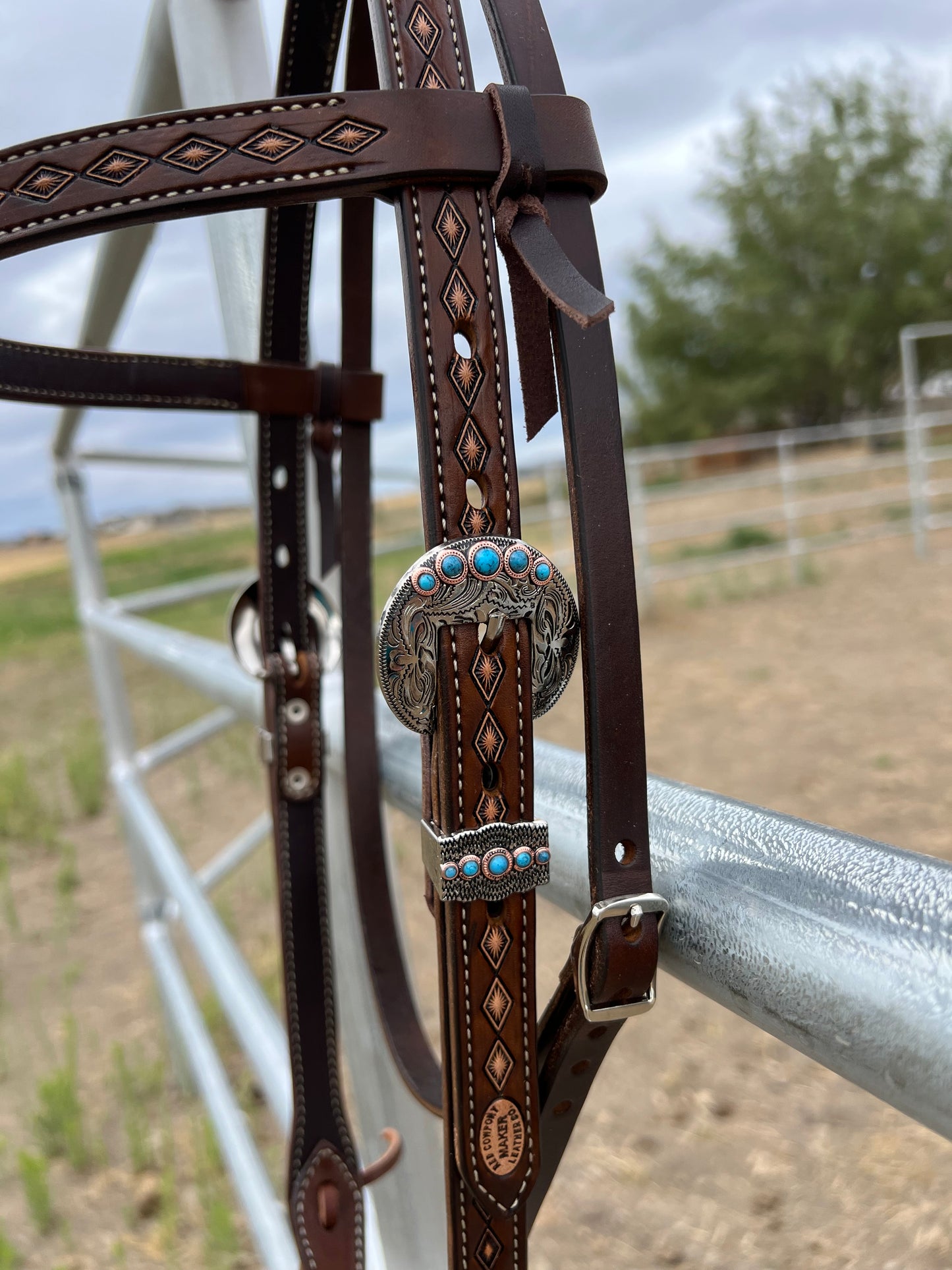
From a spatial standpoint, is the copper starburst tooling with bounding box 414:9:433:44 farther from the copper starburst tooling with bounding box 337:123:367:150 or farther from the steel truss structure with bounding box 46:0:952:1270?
the steel truss structure with bounding box 46:0:952:1270

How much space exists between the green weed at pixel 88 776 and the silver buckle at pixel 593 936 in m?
3.48

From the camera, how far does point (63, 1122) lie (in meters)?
1.52


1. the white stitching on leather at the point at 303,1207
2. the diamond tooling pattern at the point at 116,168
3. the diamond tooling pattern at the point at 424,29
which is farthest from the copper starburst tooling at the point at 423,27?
the white stitching on leather at the point at 303,1207

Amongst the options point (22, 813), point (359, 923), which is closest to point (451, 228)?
point (359, 923)

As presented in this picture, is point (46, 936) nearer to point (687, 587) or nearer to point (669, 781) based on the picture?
point (669, 781)

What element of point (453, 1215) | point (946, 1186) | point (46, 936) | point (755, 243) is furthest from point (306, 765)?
point (755, 243)

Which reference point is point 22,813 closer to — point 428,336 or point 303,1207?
point 303,1207

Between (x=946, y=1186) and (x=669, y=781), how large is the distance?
1134 millimetres

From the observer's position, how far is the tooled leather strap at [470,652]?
316 millimetres

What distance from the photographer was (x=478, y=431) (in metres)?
0.32

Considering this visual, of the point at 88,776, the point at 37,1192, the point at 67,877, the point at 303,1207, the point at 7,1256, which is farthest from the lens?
the point at 88,776

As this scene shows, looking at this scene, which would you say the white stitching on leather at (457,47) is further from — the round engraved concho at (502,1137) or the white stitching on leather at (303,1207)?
the white stitching on leather at (303,1207)

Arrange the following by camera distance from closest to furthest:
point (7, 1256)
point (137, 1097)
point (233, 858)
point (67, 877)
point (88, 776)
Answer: point (7, 1256), point (233, 858), point (137, 1097), point (67, 877), point (88, 776)

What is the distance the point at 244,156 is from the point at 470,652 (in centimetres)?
18
